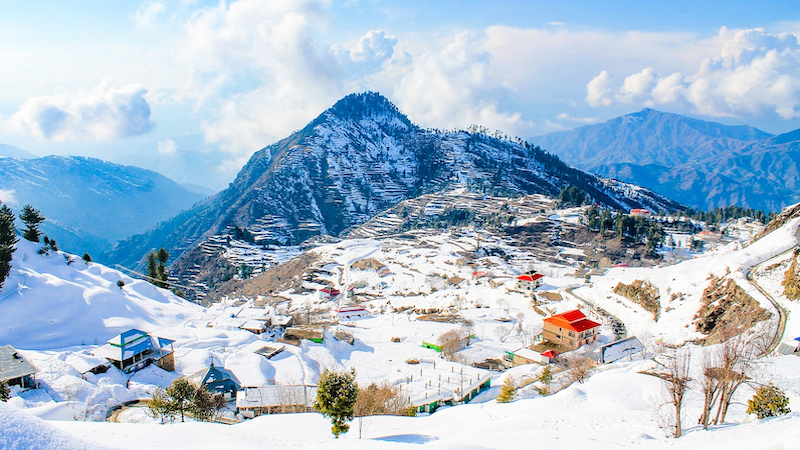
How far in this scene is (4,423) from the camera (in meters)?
7.14

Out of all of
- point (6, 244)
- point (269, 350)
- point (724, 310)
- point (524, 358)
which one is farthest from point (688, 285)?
point (6, 244)

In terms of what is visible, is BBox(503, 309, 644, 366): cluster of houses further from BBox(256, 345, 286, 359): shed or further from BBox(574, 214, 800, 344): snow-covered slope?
BBox(256, 345, 286, 359): shed

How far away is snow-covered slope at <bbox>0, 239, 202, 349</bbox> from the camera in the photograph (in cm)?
3647

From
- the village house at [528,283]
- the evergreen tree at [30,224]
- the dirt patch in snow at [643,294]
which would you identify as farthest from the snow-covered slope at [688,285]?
the evergreen tree at [30,224]

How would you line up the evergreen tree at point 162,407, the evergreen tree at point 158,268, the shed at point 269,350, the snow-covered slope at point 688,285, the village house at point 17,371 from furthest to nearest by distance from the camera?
the evergreen tree at point 158,268
the snow-covered slope at point 688,285
the shed at point 269,350
the village house at point 17,371
the evergreen tree at point 162,407

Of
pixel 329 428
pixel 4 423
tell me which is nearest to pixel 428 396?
pixel 329 428

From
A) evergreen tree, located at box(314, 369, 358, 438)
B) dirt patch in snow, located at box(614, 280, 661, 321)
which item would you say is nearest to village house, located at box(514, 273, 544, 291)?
dirt patch in snow, located at box(614, 280, 661, 321)

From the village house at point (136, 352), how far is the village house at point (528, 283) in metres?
61.6

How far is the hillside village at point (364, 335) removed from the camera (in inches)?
1209

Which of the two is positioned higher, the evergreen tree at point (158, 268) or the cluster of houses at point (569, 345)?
the evergreen tree at point (158, 268)

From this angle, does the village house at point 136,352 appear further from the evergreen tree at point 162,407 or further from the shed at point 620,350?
the shed at point 620,350

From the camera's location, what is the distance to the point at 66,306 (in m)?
40.5

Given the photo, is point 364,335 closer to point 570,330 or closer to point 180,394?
point 570,330

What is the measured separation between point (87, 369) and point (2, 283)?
18.5 meters
